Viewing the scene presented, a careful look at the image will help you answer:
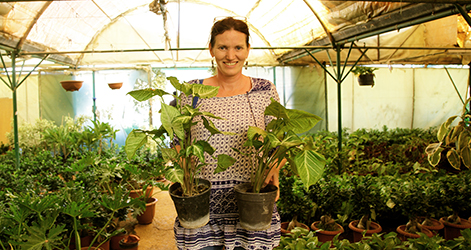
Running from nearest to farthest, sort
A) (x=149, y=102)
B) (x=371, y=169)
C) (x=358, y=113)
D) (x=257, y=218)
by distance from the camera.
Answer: (x=257, y=218), (x=371, y=169), (x=149, y=102), (x=358, y=113)

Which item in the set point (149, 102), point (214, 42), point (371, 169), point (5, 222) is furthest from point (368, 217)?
point (149, 102)

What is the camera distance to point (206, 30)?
681cm

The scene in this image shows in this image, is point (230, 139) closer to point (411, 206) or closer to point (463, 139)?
point (411, 206)

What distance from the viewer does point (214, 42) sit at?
1361mm

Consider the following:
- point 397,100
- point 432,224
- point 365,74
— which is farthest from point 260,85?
point 397,100

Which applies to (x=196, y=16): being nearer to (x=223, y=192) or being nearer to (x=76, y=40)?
(x=76, y=40)

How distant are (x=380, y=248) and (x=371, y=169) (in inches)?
110

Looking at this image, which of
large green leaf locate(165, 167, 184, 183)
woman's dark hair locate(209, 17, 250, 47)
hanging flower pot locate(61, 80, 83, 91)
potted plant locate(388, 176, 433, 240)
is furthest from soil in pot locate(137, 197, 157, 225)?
hanging flower pot locate(61, 80, 83, 91)

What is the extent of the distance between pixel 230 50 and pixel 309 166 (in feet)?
1.83

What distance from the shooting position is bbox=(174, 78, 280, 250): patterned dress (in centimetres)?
134

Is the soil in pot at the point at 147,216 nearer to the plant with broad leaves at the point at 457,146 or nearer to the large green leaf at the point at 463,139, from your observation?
the plant with broad leaves at the point at 457,146

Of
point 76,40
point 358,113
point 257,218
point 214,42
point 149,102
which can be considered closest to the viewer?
point 257,218

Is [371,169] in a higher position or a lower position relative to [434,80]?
lower

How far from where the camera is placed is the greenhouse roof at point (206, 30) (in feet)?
13.9
